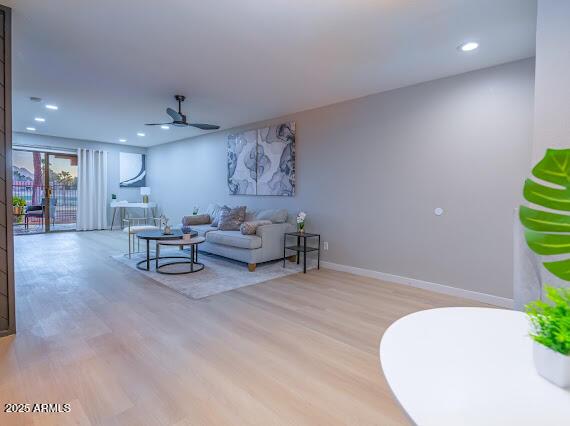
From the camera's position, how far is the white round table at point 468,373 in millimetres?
609

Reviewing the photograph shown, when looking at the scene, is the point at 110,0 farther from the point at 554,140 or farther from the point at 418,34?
the point at 554,140

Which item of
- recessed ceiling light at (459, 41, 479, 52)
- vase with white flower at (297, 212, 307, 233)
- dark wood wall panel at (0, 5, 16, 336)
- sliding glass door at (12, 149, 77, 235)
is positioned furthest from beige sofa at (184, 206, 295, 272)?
sliding glass door at (12, 149, 77, 235)

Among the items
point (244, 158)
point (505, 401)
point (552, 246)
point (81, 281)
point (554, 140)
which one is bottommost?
point (81, 281)

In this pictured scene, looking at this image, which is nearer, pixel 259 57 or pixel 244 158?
pixel 259 57

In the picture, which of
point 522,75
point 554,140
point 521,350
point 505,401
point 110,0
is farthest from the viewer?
point 522,75

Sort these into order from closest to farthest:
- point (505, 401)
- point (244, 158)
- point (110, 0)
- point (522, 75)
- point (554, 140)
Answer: point (505, 401) < point (554, 140) < point (110, 0) < point (522, 75) < point (244, 158)

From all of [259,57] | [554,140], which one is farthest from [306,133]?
[554,140]

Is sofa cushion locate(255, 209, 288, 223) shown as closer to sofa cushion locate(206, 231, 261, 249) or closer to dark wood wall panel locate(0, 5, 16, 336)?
sofa cushion locate(206, 231, 261, 249)

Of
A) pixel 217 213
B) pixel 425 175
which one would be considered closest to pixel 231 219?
pixel 217 213

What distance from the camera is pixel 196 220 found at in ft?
18.9

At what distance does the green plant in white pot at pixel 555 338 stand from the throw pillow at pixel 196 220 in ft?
18.0

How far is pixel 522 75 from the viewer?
2975 mm

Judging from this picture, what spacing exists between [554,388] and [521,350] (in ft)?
0.60

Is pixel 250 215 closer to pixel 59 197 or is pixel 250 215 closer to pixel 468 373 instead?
pixel 468 373
